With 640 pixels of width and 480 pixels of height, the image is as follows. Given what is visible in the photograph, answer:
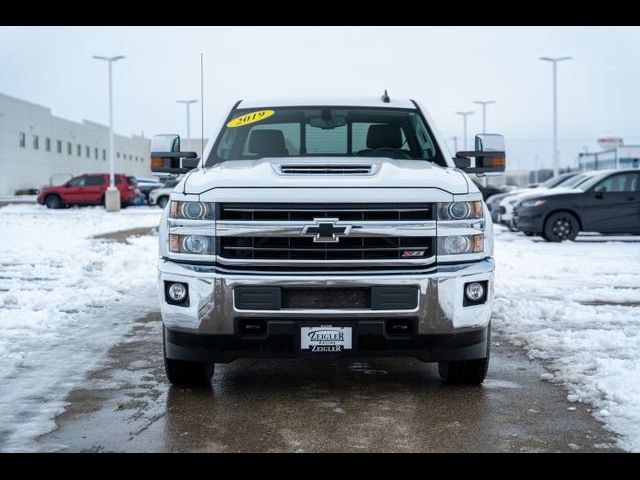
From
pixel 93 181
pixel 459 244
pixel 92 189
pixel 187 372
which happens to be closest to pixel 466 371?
pixel 459 244

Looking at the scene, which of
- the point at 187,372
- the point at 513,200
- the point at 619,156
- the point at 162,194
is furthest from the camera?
the point at 619,156

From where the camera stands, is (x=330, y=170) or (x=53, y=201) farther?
(x=53, y=201)

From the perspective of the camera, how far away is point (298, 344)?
199 inches

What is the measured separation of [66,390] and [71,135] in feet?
249

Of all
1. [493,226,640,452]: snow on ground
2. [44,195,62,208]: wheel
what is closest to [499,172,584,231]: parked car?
[493,226,640,452]: snow on ground

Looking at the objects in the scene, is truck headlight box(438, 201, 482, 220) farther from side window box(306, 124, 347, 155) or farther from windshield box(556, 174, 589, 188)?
windshield box(556, 174, 589, 188)

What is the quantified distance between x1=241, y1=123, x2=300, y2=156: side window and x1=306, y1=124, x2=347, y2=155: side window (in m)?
0.09

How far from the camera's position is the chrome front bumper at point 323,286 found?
4988mm

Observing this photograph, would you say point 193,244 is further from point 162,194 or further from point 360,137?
point 162,194

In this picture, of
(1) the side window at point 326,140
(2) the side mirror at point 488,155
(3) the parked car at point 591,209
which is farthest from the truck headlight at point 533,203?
(1) the side window at point 326,140

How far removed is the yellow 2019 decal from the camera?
682 centimetres

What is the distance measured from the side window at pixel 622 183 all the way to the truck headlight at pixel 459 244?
14.4 meters

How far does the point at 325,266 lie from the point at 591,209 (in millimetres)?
14644
